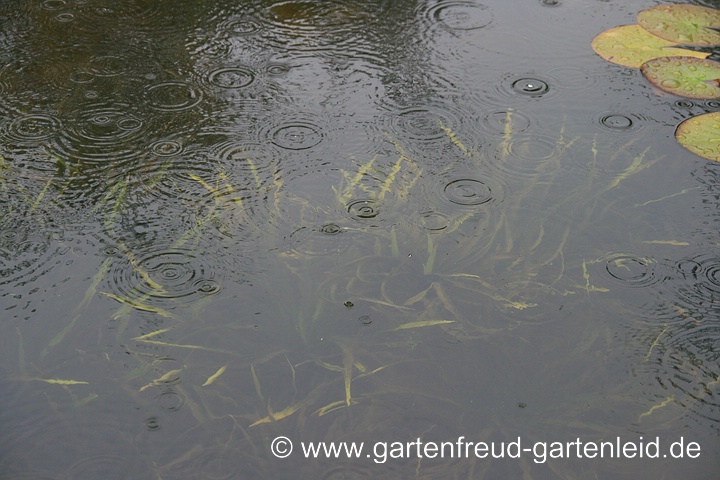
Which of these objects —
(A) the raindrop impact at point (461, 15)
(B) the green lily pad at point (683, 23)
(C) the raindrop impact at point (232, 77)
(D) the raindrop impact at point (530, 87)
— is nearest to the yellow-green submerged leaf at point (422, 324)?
(D) the raindrop impact at point (530, 87)

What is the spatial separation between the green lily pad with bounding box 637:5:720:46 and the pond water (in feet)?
0.60

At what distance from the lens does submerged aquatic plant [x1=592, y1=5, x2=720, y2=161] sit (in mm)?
2705

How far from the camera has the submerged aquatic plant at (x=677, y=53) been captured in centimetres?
271

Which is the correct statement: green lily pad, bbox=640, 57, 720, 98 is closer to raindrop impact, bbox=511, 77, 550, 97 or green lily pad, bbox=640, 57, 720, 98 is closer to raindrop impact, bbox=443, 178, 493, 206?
raindrop impact, bbox=511, 77, 550, 97

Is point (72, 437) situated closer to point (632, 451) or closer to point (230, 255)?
point (230, 255)

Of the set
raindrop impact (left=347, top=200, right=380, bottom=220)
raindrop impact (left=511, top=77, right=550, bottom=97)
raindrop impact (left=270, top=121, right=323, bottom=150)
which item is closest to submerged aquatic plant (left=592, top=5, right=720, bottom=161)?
raindrop impact (left=511, top=77, right=550, bottom=97)

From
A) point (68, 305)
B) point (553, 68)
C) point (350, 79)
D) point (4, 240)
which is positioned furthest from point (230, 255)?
point (553, 68)

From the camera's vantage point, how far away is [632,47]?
3080 mm

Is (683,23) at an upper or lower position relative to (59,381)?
upper

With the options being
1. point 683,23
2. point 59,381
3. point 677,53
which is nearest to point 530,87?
point 677,53

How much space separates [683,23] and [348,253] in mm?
1780

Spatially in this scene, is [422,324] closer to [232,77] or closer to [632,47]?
[232,77]

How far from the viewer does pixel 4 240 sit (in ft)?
7.64

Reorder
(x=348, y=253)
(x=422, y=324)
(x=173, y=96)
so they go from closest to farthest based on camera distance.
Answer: (x=422, y=324) → (x=348, y=253) → (x=173, y=96)
